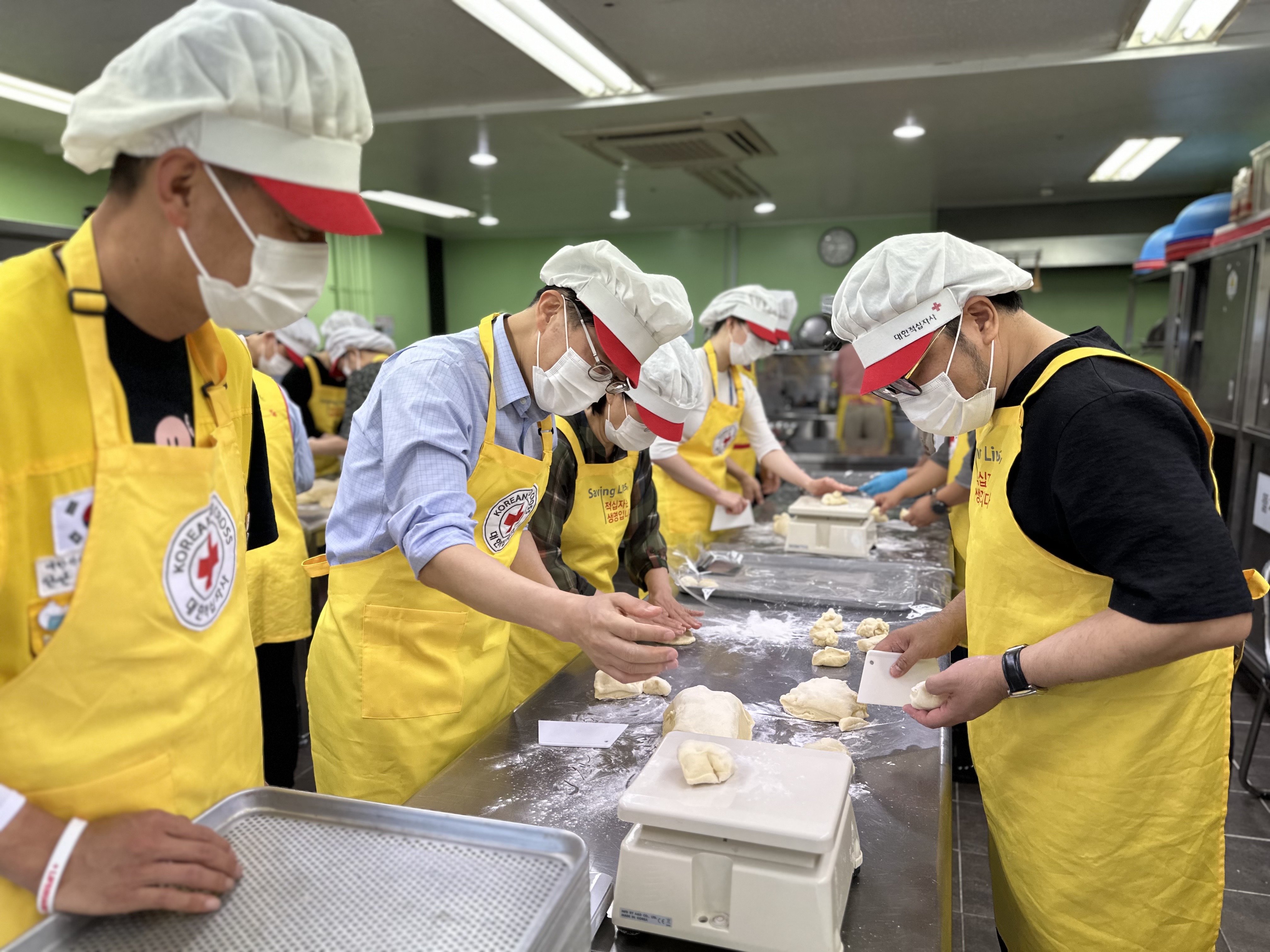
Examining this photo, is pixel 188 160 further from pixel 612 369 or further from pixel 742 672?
pixel 742 672

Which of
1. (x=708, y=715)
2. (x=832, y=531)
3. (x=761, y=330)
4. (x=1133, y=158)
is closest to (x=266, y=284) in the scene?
(x=708, y=715)

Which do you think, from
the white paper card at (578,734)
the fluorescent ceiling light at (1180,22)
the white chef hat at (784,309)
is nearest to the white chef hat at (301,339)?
the white chef hat at (784,309)

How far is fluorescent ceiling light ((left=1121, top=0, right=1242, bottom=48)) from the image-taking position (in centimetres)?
395

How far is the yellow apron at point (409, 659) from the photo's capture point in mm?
1872

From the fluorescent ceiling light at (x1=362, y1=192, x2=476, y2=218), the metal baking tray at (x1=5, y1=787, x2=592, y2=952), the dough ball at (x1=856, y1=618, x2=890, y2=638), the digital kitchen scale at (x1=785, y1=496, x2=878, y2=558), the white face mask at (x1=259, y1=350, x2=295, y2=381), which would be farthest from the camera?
the fluorescent ceiling light at (x1=362, y1=192, x2=476, y2=218)

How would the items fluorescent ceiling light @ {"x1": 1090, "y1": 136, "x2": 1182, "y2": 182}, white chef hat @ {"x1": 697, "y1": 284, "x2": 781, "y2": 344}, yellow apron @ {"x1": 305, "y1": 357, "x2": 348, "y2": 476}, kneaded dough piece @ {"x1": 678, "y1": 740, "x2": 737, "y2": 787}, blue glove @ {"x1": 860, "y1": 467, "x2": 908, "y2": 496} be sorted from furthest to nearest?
fluorescent ceiling light @ {"x1": 1090, "y1": 136, "x2": 1182, "y2": 182} → yellow apron @ {"x1": 305, "y1": 357, "x2": 348, "y2": 476} → blue glove @ {"x1": 860, "y1": 467, "x2": 908, "y2": 496} → white chef hat @ {"x1": 697, "y1": 284, "x2": 781, "y2": 344} → kneaded dough piece @ {"x1": 678, "y1": 740, "x2": 737, "y2": 787}

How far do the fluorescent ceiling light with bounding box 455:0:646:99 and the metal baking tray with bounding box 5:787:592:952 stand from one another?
3746 millimetres

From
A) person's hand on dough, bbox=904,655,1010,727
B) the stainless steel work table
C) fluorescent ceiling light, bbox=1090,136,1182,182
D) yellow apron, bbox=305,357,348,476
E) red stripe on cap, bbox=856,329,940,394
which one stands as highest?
fluorescent ceiling light, bbox=1090,136,1182,182

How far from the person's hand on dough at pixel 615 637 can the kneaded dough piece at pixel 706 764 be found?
0.15 m

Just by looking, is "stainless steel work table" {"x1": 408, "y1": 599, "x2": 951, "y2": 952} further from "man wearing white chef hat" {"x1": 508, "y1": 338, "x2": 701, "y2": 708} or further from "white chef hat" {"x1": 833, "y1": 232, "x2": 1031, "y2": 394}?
"white chef hat" {"x1": 833, "y1": 232, "x2": 1031, "y2": 394}

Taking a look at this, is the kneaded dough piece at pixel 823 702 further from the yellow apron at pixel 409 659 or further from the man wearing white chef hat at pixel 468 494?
the yellow apron at pixel 409 659

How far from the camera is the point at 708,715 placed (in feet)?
5.58

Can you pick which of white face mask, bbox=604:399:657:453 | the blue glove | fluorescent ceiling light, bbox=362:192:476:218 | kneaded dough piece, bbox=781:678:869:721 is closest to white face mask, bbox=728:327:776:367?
the blue glove

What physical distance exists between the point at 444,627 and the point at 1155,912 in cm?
154
